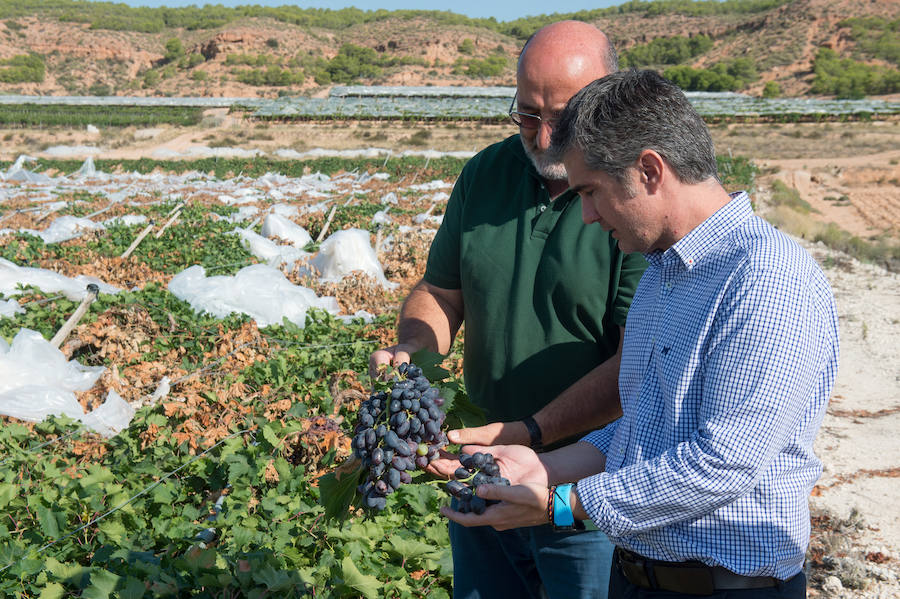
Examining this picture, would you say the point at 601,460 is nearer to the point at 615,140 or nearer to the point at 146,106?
the point at 615,140

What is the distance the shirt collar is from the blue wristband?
63 cm

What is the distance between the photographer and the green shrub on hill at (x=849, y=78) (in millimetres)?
60656

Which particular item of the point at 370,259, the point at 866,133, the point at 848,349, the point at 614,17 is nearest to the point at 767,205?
the point at 848,349

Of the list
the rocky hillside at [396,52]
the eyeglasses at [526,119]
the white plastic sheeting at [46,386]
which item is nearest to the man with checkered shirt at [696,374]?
the eyeglasses at [526,119]

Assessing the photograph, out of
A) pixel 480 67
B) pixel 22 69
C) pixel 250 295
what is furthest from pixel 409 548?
pixel 22 69

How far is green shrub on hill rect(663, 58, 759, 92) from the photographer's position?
226 feet

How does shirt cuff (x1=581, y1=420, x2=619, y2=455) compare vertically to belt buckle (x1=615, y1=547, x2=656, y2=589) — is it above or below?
above

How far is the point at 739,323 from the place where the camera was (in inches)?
56.2

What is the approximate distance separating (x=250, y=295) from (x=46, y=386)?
242 centimetres

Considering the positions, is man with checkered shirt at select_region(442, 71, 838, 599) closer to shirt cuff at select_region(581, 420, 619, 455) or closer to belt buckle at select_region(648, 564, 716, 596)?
belt buckle at select_region(648, 564, 716, 596)

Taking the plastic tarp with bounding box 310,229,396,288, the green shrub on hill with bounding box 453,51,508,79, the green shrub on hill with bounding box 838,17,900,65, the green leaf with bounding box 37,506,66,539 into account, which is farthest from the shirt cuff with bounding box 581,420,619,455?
the green shrub on hill with bounding box 453,51,508,79

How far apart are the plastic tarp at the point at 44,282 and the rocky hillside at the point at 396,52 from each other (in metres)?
68.0

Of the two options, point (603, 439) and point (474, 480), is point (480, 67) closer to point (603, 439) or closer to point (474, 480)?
point (603, 439)

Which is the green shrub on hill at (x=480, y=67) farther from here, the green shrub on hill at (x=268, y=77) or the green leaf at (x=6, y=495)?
the green leaf at (x=6, y=495)
